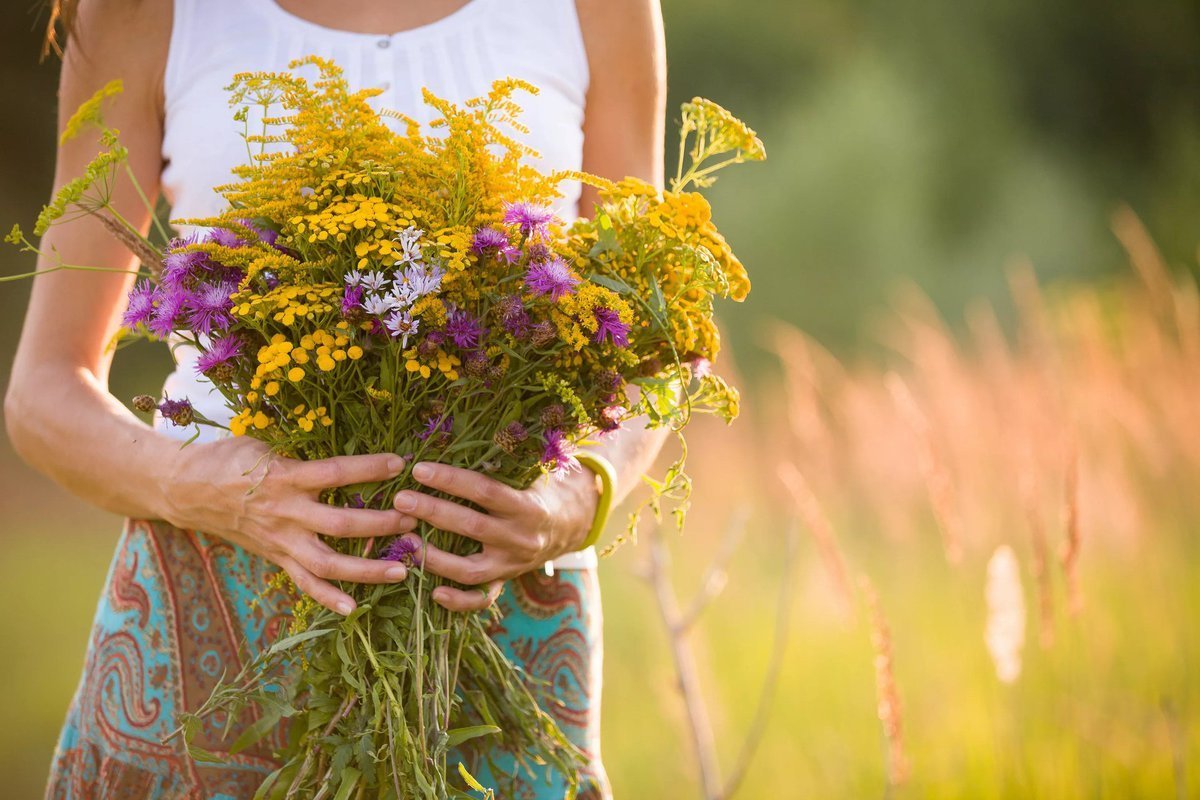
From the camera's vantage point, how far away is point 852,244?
9.02 metres

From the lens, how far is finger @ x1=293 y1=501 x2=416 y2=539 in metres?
0.96

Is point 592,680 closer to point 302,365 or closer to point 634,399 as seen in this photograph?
point 634,399

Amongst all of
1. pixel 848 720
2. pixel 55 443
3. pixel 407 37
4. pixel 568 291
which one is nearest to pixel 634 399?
pixel 568 291

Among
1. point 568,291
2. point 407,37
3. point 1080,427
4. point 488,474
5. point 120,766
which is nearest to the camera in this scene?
point 568,291

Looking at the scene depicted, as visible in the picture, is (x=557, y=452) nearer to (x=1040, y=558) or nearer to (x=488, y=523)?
(x=488, y=523)

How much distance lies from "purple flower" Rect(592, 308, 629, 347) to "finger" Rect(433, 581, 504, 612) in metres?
0.27

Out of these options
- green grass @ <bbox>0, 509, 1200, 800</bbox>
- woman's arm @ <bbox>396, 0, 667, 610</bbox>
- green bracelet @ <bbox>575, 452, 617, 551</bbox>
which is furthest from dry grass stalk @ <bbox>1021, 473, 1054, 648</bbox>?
green bracelet @ <bbox>575, 452, 617, 551</bbox>

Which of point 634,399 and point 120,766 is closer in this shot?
point 120,766

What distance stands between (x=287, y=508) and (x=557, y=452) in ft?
0.84

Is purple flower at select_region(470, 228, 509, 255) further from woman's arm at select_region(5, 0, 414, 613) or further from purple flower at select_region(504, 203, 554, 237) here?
woman's arm at select_region(5, 0, 414, 613)

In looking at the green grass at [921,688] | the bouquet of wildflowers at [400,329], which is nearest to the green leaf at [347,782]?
the bouquet of wildflowers at [400,329]

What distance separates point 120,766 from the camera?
3.72 ft

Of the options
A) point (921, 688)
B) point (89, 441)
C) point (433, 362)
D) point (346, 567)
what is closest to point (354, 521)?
point (346, 567)

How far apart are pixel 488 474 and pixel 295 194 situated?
0.30 metres
